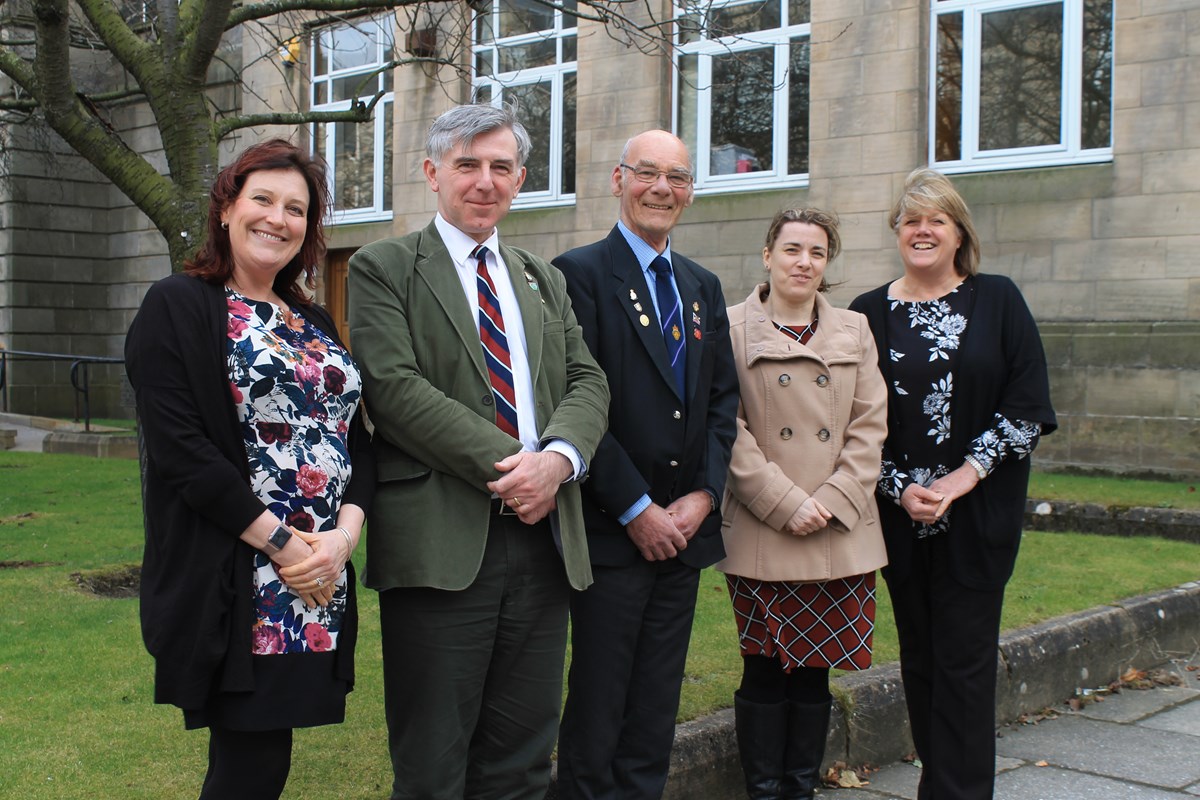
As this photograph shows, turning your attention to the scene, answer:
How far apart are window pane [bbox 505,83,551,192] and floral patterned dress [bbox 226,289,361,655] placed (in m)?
13.3

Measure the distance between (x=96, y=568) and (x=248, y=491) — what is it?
193 inches

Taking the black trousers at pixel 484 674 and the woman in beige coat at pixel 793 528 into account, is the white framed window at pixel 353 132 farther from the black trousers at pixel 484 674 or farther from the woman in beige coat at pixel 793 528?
the black trousers at pixel 484 674

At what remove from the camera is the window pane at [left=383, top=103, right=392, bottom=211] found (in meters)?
18.1

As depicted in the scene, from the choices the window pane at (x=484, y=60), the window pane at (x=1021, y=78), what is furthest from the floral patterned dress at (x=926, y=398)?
the window pane at (x=484, y=60)

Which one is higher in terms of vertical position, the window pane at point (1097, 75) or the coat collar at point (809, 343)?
the window pane at point (1097, 75)

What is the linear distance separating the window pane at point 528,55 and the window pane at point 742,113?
103 inches

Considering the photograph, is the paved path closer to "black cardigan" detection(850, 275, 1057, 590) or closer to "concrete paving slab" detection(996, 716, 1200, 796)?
"concrete paving slab" detection(996, 716, 1200, 796)

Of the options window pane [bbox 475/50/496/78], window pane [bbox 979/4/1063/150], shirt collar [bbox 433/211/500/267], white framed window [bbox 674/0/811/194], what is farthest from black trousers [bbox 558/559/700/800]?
window pane [bbox 475/50/496/78]

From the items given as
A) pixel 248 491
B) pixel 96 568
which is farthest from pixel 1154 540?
pixel 248 491

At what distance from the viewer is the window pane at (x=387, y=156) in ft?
59.5

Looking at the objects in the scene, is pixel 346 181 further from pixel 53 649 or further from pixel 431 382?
pixel 431 382

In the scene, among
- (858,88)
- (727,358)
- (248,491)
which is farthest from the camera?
(858,88)

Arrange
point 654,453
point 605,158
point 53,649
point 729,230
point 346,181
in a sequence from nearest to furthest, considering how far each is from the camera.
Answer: point 654,453 → point 53,649 → point 729,230 → point 605,158 → point 346,181

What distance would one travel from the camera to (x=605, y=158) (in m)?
15.0
